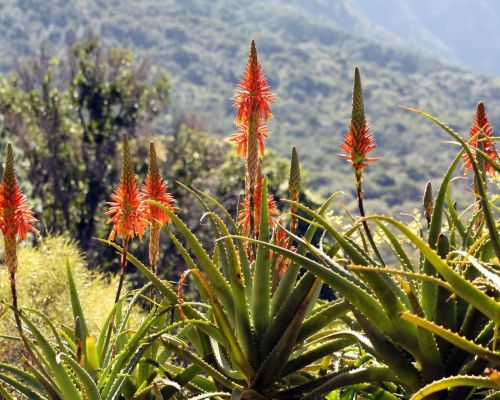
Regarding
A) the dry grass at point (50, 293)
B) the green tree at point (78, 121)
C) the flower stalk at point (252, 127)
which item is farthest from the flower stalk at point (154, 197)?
the green tree at point (78, 121)

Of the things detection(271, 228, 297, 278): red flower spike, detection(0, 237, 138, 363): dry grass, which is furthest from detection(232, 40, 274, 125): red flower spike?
detection(0, 237, 138, 363): dry grass

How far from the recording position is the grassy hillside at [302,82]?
128 metres

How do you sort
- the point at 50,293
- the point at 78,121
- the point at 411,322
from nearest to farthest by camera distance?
the point at 411,322, the point at 50,293, the point at 78,121

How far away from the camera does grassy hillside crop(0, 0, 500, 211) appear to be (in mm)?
128000

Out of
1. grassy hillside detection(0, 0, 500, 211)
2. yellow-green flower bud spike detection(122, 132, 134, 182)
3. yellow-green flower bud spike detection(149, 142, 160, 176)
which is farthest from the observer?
grassy hillside detection(0, 0, 500, 211)

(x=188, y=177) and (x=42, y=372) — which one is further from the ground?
(x=42, y=372)

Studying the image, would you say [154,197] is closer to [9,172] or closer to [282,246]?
[282,246]

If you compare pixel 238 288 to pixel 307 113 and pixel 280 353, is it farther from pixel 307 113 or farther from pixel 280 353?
pixel 307 113

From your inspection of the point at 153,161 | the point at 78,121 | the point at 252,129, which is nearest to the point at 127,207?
the point at 153,161

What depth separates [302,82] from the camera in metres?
168

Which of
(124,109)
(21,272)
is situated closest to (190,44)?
(124,109)

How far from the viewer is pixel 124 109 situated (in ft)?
106

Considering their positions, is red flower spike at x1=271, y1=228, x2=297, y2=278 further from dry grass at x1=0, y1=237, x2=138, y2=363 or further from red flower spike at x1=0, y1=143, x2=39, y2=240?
dry grass at x1=0, y1=237, x2=138, y2=363

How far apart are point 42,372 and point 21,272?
7.41 meters
